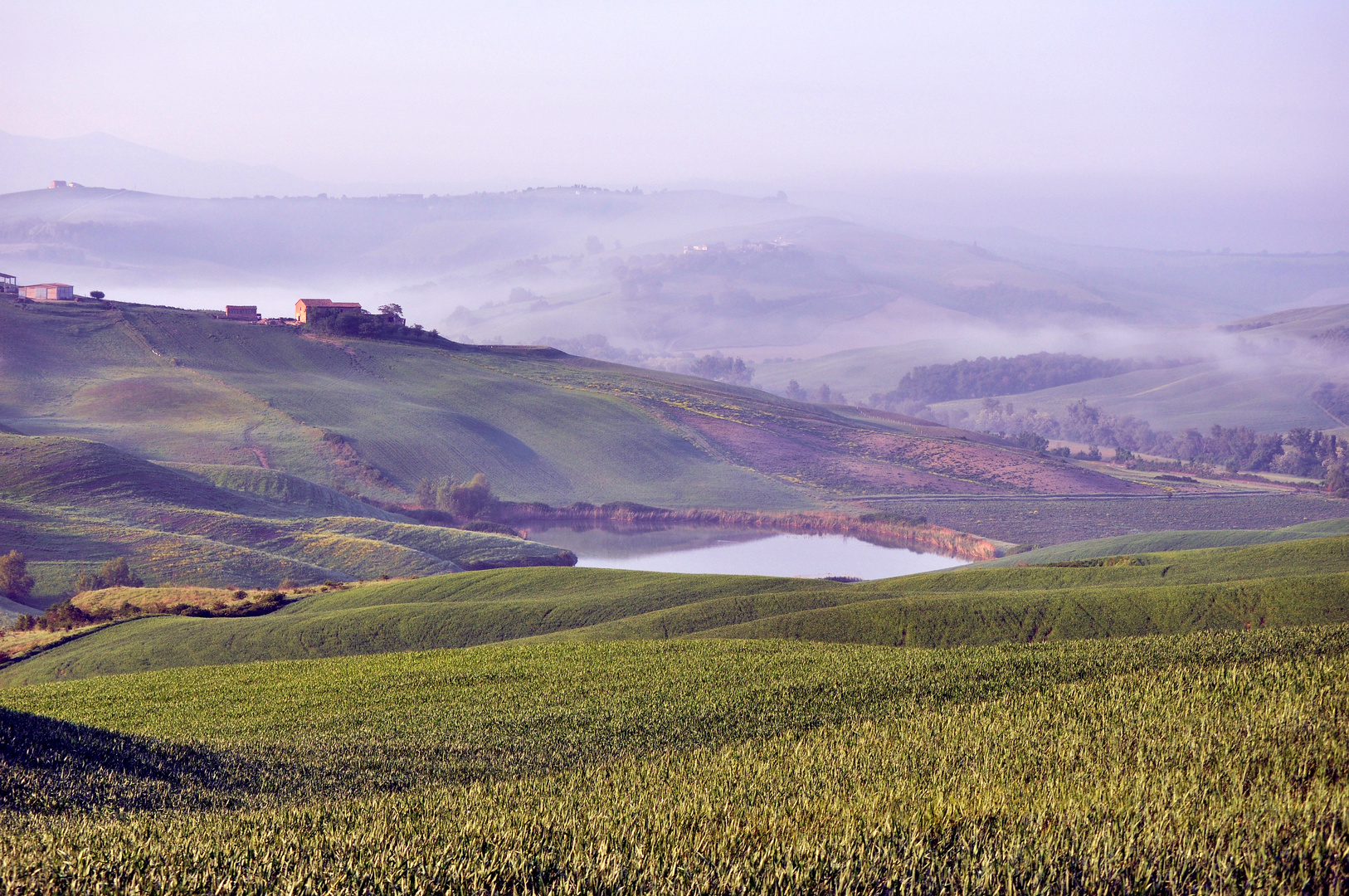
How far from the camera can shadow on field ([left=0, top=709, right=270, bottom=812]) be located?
10.8m

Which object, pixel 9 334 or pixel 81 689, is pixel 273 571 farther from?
pixel 9 334

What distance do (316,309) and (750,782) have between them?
6169 inches

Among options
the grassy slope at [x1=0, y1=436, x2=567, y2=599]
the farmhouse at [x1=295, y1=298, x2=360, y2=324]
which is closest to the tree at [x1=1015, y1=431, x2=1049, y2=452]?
the grassy slope at [x1=0, y1=436, x2=567, y2=599]

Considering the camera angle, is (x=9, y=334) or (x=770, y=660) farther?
(x=9, y=334)

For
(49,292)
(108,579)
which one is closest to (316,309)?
(49,292)

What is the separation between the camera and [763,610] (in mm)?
41219

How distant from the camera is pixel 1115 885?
591cm

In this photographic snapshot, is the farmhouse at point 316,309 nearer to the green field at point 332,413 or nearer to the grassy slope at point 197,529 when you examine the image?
the green field at point 332,413

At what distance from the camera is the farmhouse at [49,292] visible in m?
156

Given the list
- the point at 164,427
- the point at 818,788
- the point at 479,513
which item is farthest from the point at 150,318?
the point at 818,788

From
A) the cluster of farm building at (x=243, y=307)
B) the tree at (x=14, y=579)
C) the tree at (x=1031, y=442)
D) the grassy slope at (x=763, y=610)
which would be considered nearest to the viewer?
the grassy slope at (x=763, y=610)

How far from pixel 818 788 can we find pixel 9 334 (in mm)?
143644

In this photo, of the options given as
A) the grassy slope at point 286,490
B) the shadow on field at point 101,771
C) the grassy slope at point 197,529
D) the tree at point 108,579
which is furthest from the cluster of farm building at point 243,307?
the shadow on field at point 101,771

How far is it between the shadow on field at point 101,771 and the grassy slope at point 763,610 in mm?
23323
